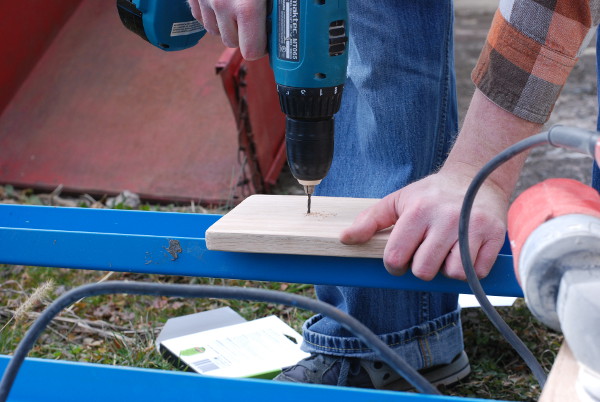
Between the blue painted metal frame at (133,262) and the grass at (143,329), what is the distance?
Result: 12.0 inches

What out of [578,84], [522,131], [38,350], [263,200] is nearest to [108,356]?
[38,350]

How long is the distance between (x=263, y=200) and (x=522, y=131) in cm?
52

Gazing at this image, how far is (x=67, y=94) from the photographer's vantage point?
3.18 metres

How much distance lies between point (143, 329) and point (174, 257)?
0.79 metres

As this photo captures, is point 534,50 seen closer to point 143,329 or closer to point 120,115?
point 143,329

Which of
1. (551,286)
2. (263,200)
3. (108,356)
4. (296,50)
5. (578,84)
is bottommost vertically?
(578,84)

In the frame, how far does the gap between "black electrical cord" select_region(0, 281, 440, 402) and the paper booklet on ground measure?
2.90 ft

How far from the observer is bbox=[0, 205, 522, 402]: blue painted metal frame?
2.75 feet

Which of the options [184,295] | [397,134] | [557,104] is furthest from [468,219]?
[557,104]

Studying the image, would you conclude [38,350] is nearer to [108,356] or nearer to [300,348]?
[108,356]

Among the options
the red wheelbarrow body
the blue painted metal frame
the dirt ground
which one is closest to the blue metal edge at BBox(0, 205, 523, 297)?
the blue painted metal frame

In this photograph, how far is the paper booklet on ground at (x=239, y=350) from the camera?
1631 mm

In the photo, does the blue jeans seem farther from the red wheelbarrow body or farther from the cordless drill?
the red wheelbarrow body

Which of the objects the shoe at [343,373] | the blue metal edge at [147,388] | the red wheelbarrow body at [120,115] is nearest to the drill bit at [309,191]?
the shoe at [343,373]
